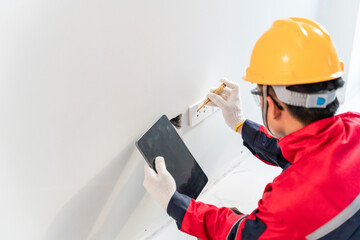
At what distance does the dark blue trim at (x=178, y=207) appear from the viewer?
3.42 ft

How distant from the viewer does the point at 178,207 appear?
1.05m

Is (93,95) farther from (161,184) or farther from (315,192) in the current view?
(315,192)

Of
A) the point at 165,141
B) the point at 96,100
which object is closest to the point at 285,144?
the point at 165,141

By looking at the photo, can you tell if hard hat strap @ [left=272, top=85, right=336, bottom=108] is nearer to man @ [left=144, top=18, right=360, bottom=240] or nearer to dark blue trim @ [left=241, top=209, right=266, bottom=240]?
man @ [left=144, top=18, right=360, bottom=240]

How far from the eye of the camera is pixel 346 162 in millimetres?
849

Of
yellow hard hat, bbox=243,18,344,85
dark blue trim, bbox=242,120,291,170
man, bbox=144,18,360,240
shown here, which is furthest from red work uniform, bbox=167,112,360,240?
dark blue trim, bbox=242,120,291,170

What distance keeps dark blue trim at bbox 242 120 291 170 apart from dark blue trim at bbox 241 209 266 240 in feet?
1.30

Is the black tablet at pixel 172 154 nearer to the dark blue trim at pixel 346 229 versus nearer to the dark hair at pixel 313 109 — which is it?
the dark hair at pixel 313 109

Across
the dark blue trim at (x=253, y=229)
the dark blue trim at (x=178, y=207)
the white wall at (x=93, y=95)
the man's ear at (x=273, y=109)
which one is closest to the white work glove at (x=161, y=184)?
the dark blue trim at (x=178, y=207)

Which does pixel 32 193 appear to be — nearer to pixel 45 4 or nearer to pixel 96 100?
pixel 96 100

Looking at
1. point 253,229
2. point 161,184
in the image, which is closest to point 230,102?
point 161,184

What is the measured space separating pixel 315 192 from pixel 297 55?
0.37 m

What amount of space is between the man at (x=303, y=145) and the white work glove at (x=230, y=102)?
34 cm

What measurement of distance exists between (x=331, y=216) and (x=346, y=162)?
15 cm
